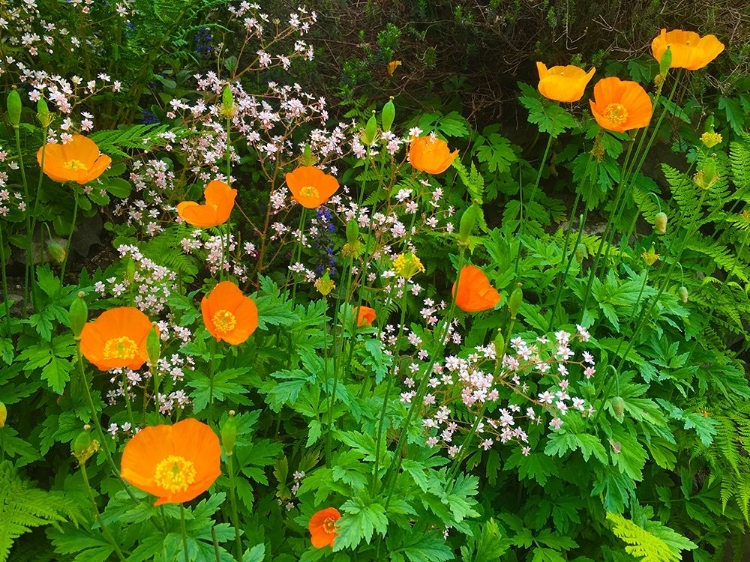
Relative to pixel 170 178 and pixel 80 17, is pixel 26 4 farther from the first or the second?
pixel 170 178

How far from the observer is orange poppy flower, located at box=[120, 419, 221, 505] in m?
1.00

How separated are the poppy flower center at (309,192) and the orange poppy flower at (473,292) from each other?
500mm

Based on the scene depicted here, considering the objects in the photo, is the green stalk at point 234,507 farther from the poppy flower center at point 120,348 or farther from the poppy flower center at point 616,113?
the poppy flower center at point 616,113

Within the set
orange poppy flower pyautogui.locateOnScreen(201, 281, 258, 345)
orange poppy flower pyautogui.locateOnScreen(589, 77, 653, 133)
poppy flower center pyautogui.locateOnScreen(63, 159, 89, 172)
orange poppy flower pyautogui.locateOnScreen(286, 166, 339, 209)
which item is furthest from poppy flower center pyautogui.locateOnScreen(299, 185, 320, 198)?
orange poppy flower pyautogui.locateOnScreen(589, 77, 653, 133)

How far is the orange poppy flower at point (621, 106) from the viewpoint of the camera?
1.64m

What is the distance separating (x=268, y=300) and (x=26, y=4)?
1561 mm

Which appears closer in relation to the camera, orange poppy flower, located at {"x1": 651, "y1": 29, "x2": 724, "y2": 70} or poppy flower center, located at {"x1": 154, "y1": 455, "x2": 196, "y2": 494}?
poppy flower center, located at {"x1": 154, "y1": 455, "x2": 196, "y2": 494}

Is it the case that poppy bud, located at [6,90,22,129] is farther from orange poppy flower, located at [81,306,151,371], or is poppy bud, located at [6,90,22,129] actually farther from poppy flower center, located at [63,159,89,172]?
orange poppy flower, located at [81,306,151,371]

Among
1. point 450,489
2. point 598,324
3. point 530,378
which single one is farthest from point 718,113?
point 450,489

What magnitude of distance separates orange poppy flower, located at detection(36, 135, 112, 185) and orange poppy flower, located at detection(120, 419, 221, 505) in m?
0.83

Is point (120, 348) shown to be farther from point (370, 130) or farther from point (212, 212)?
point (370, 130)

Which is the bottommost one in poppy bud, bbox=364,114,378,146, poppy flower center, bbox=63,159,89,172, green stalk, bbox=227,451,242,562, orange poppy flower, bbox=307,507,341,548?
orange poppy flower, bbox=307,507,341,548

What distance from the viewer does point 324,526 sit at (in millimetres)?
1481

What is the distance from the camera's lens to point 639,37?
2746mm
